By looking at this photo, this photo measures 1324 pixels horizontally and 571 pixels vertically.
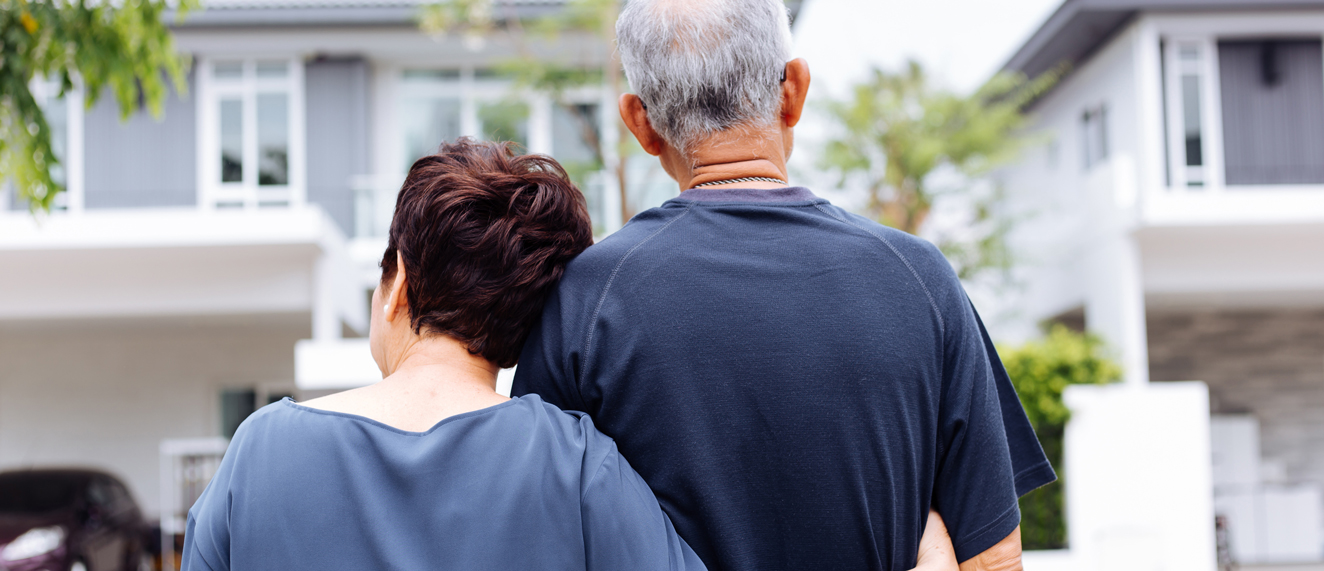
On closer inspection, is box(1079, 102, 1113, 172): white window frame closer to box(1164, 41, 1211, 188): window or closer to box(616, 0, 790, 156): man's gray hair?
box(1164, 41, 1211, 188): window

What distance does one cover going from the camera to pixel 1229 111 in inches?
449

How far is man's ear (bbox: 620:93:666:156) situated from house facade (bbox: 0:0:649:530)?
26.6 ft

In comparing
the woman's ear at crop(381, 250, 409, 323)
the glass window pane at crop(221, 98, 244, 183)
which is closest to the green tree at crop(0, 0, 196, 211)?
the woman's ear at crop(381, 250, 409, 323)

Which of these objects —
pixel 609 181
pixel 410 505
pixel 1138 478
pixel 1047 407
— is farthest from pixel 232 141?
pixel 410 505

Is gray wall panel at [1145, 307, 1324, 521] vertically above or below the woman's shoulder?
below

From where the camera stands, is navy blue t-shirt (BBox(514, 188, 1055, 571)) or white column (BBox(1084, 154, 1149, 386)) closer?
navy blue t-shirt (BBox(514, 188, 1055, 571))

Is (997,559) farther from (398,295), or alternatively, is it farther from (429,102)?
(429,102)

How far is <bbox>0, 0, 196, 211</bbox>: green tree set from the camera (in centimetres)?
430

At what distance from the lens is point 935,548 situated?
145cm

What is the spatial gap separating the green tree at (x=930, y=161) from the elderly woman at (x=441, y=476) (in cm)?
995

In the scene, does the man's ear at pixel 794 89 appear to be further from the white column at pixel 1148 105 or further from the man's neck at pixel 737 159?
the white column at pixel 1148 105

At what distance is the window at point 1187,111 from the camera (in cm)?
1114

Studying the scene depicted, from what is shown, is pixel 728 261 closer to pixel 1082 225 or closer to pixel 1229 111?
pixel 1082 225

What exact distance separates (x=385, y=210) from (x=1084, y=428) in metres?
7.71
